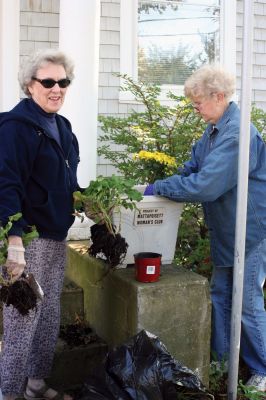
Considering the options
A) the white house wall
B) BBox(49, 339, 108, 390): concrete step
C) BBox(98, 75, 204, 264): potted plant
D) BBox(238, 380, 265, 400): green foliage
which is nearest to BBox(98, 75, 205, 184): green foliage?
BBox(98, 75, 204, 264): potted plant

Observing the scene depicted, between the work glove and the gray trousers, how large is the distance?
0.22 metres

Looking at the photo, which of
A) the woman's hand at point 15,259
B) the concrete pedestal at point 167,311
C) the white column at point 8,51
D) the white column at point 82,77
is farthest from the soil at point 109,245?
the white column at point 8,51

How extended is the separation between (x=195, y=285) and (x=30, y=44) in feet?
13.7

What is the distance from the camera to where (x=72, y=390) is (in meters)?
3.16

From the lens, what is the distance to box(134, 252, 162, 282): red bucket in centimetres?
298

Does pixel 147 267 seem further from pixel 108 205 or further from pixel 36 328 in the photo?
pixel 36 328

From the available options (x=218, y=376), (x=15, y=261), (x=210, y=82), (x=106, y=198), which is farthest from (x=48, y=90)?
(x=218, y=376)

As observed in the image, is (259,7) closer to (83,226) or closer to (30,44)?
(30,44)

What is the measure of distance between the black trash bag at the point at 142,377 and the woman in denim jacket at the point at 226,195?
2.31 ft

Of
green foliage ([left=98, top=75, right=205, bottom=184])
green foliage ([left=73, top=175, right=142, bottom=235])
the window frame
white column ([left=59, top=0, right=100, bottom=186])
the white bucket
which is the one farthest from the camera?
the window frame

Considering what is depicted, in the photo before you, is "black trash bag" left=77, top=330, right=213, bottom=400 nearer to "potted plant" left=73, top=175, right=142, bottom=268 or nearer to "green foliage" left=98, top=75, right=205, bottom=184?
"potted plant" left=73, top=175, right=142, bottom=268

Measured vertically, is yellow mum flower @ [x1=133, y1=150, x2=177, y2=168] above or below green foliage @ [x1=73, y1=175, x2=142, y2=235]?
above

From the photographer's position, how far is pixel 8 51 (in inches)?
233

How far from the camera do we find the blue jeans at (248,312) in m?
3.22
